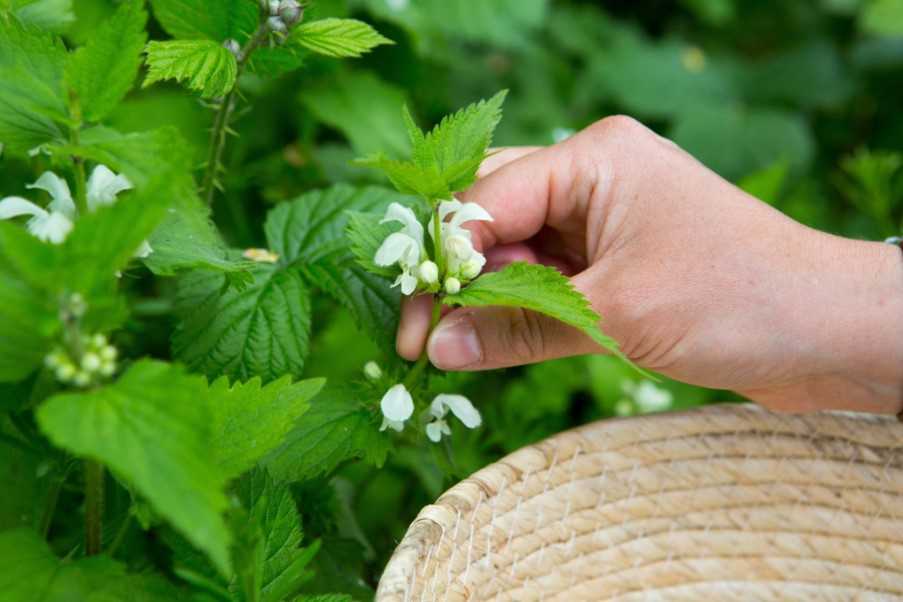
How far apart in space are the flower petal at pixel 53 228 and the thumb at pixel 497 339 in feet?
1.00

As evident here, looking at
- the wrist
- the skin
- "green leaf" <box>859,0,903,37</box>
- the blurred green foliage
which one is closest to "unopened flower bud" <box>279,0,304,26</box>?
the blurred green foliage

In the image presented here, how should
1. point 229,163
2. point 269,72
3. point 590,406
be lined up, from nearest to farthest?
point 269,72
point 229,163
point 590,406

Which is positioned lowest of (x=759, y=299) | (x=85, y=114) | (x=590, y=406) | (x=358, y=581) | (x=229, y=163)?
(x=590, y=406)

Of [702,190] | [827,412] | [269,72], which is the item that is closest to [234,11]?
[269,72]

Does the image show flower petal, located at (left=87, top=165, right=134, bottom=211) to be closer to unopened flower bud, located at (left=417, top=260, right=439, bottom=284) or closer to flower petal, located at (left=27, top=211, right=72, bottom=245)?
flower petal, located at (left=27, top=211, right=72, bottom=245)

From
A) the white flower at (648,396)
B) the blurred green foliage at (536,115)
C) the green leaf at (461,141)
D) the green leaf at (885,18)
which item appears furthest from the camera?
the green leaf at (885,18)

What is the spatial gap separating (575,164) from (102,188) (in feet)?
1.43

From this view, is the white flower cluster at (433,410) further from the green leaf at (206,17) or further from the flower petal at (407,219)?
the green leaf at (206,17)

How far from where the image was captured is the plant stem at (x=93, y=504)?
64cm

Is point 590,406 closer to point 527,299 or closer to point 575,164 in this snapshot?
point 575,164

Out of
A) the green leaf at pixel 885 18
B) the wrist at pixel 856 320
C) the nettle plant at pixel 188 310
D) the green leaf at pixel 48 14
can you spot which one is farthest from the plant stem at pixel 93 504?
the green leaf at pixel 885 18

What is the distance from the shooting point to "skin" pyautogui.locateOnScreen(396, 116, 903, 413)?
2.73 feet

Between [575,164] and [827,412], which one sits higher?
[575,164]

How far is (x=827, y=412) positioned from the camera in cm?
100
